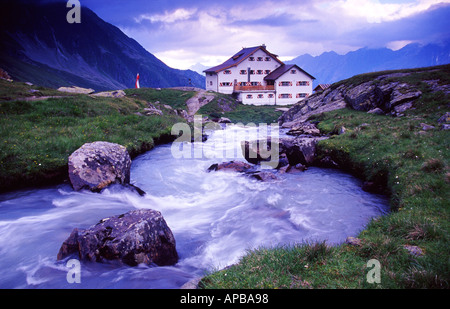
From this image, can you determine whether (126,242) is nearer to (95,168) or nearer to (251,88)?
(95,168)

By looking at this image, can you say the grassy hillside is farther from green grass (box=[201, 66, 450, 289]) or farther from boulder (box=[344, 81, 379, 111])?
boulder (box=[344, 81, 379, 111])

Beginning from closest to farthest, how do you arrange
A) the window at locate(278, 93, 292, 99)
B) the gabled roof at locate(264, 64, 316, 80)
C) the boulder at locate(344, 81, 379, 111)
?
the boulder at locate(344, 81, 379, 111), the gabled roof at locate(264, 64, 316, 80), the window at locate(278, 93, 292, 99)

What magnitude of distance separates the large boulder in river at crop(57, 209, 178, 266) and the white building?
6596 centimetres

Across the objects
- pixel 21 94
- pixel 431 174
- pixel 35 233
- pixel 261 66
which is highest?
pixel 261 66

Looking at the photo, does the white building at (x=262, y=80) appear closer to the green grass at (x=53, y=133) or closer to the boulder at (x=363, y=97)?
the boulder at (x=363, y=97)

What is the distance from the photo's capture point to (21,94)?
27203 mm

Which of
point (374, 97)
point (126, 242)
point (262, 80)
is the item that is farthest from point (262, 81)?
point (126, 242)

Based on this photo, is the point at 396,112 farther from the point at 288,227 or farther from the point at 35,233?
the point at 35,233

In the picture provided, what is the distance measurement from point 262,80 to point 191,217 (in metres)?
72.0

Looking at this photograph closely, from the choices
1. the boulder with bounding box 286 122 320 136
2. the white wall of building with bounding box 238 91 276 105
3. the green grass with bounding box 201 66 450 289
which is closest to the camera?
the green grass with bounding box 201 66 450 289

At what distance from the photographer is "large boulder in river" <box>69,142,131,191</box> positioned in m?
12.8

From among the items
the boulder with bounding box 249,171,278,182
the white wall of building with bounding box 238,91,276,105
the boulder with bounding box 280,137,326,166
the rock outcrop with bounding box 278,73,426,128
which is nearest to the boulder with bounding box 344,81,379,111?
the rock outcrop with bounding box 278,73,426,128
